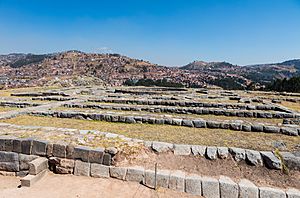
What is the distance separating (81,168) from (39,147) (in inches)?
52.0

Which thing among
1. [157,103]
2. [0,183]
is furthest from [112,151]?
[157,103]

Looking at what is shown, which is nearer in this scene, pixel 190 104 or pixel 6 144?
pixel 6 144

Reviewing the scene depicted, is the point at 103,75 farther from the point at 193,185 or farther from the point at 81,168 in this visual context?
the point at 193,185

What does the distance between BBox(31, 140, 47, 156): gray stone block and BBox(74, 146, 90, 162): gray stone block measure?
0.89 m

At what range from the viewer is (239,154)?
16.6 ft

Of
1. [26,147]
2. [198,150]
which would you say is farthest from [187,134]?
[26,147]

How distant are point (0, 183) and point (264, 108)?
1280cm

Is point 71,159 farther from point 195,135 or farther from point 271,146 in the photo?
point 271,146

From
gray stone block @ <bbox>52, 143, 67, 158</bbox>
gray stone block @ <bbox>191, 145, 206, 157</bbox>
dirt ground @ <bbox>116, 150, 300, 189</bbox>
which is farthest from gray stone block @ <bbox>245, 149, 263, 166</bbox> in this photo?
gray stone block @ <bbox>52, 143, 67, 158</bbox>

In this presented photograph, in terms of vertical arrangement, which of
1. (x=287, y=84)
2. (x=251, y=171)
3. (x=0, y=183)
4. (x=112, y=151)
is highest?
(x=287, y=84)

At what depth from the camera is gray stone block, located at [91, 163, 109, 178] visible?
4969mm

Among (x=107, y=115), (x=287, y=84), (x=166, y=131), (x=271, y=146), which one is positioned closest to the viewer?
(x=271, y=146)

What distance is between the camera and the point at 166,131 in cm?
751

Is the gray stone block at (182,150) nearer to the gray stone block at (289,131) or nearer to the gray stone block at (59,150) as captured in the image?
the gray stone block at (59,150)
